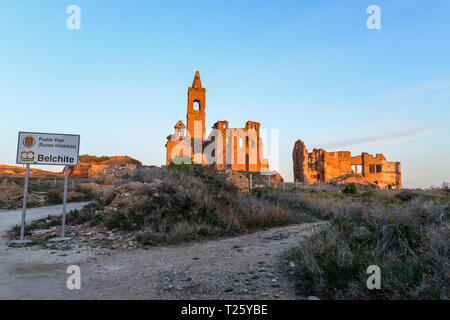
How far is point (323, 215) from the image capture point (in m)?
11.6

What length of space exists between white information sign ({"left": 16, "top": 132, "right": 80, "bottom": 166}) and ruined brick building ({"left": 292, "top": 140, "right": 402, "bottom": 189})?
4268cm

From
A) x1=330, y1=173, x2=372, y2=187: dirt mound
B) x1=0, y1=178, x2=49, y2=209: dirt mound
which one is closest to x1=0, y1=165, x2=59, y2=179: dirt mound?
x1=0, y1=178, x2=49, y2=209: dirt mound

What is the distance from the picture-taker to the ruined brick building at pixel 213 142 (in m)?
44.0

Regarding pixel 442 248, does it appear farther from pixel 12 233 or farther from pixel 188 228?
pixel 12 233

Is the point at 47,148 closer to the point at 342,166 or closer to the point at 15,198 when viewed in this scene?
the point at 15,198

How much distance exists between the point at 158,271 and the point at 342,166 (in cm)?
5051

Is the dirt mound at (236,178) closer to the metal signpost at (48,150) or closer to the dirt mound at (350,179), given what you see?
the metal signpost at (48,150)

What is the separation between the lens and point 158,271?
451 centimetres

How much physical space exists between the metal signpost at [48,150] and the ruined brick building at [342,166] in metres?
42.7

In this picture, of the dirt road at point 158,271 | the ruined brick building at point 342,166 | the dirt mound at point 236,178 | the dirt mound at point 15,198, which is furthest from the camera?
the ruined brick building at point 342,166

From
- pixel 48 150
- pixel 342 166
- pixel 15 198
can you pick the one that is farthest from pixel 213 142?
pixel 48 150

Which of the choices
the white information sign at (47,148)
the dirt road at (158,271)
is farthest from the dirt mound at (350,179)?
the white information sign at (47,148)
